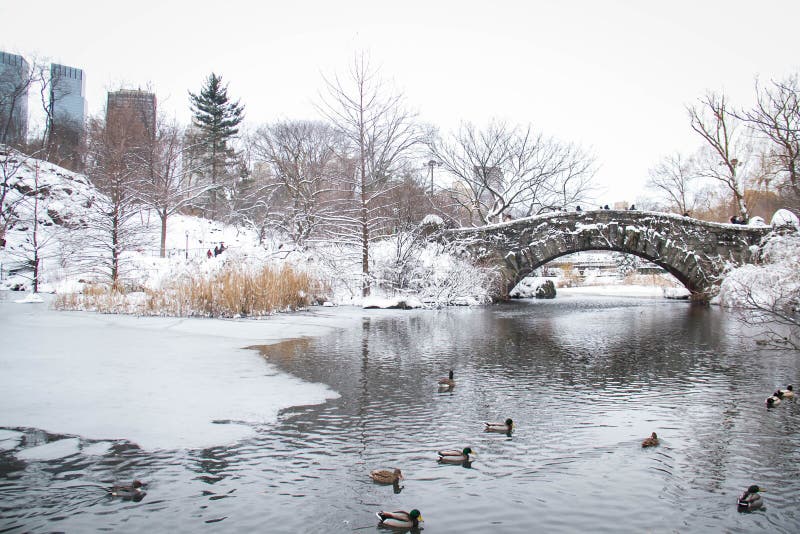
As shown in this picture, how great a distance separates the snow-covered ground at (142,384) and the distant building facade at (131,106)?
91.0 feet

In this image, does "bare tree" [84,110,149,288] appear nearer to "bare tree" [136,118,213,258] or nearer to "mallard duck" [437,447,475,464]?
"bare tree" [136,118,213,258]

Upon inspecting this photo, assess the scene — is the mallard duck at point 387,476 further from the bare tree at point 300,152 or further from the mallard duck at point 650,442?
the bare tree at point 300,152

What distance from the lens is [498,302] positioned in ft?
75.4

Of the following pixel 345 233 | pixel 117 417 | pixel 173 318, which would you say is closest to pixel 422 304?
pixel 345 233

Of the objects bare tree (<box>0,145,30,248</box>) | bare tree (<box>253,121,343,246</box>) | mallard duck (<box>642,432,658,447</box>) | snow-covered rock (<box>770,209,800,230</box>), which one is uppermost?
bare tree (<box>253,121,343,246</box>)

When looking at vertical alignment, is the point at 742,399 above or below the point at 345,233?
below

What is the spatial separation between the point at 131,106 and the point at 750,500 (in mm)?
42094

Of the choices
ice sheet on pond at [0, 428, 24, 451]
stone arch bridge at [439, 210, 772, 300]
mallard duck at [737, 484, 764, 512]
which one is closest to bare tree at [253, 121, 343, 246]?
stone arch bridge at [439, 210, 772, 300]

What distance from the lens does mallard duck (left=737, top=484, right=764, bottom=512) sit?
3.61 metres

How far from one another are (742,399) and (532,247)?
50.4 ft

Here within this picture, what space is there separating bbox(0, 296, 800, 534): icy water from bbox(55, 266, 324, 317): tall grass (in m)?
6.18

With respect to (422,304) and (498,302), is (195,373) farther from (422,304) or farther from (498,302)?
(498,302)

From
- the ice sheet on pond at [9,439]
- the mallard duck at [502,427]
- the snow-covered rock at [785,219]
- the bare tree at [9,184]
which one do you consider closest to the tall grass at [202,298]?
the ice sheet on pond at [9,439]

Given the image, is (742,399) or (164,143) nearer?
(742,399)
